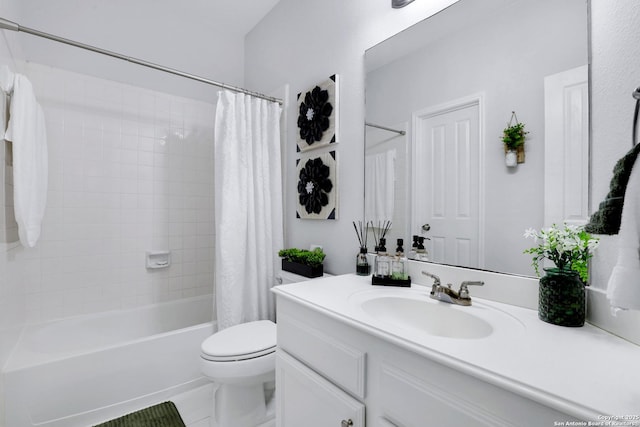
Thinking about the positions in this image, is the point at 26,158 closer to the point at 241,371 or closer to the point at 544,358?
the point at 241,371

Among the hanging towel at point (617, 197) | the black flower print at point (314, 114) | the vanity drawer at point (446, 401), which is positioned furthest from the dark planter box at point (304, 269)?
the hanging towel at point (617, 197)

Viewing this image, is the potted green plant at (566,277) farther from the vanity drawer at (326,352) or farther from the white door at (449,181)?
the vanity drawer at (326,352)

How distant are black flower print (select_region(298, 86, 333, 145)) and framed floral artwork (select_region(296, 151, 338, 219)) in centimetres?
14

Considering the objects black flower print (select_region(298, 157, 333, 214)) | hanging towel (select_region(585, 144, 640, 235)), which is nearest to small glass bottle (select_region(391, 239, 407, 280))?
black flower print (select_region(298, 157, 333, 214))

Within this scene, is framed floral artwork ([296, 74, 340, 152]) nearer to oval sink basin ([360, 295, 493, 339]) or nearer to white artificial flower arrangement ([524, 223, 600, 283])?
oval sink basin ([360, 295, 493, 339])

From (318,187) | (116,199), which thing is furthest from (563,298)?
(116,199)

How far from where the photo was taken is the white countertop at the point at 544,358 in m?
0.47

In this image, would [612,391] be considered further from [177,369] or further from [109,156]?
[109,156]

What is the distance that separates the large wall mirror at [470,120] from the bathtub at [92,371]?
58.3 inches

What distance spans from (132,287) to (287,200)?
1374mm

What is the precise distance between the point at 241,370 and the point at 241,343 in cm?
13

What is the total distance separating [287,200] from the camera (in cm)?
217

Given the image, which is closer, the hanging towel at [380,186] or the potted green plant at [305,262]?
the hanging towel at [380,186]

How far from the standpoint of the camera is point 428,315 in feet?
3.34
